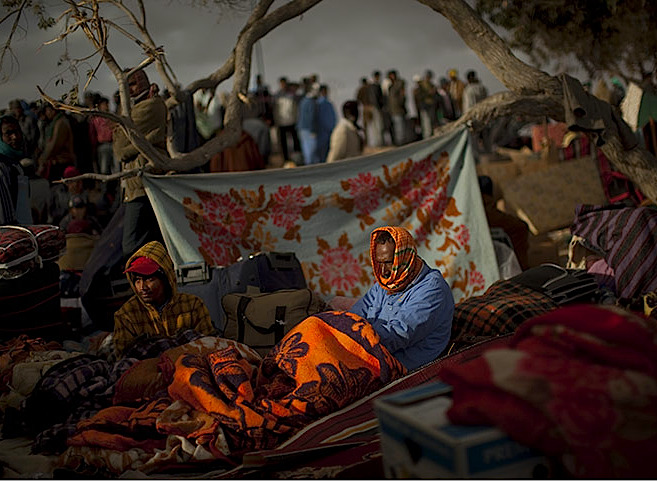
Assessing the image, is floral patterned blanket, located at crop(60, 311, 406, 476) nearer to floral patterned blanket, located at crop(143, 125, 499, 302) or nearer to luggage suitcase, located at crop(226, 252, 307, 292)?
luggage suitcase, located at crop(226, 252, 307, 292)

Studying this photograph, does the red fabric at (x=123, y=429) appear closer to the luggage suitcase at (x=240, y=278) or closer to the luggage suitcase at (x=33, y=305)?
the luggage suitcase at (x=240, y=278)

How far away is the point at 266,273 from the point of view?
16.9 ft

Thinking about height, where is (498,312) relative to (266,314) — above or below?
below

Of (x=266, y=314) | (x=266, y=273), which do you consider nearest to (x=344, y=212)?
(x=266, y=273)

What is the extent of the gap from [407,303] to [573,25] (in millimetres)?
6734

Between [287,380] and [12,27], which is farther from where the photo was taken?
[12,27]

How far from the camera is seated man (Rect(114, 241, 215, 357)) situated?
171 inches

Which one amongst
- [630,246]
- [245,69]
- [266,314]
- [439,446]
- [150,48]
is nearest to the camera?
[439,446]

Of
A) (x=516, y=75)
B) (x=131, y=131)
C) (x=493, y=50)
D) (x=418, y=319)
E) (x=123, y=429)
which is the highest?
(x=493, y=50)

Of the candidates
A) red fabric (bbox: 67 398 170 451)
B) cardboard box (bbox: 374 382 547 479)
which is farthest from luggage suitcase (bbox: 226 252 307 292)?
cardboard box (bbox: 374 382 547 479)

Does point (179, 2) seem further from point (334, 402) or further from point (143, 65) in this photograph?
point (334, 402)

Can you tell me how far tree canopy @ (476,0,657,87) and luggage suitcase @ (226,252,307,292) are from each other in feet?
16.9

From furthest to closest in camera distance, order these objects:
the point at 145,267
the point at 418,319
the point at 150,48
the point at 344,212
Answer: the point at 344,212 < the point at 150,48 < the point at 145,267 < the point at 418,319

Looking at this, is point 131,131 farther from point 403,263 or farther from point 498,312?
point 498,312
